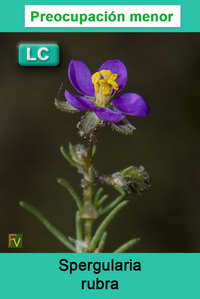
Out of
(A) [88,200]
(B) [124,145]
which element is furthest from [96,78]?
(B) [124,145]

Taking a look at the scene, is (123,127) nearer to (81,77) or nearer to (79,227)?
(81,77)

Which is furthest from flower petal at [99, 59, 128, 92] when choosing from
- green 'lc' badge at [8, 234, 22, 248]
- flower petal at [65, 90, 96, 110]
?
green 'lc' badge at [8, 234, 22, 248]

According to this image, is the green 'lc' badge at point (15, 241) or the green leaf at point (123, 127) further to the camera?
the green 'lc' badge at point (15, 241)

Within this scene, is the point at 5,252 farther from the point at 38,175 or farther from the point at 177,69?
the point at 177,69

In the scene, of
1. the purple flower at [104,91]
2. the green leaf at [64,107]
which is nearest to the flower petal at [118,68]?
the purple flower at [104,91]

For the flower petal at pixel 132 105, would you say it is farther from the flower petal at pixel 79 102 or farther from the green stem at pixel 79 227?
the green stem at pixel 79 227
